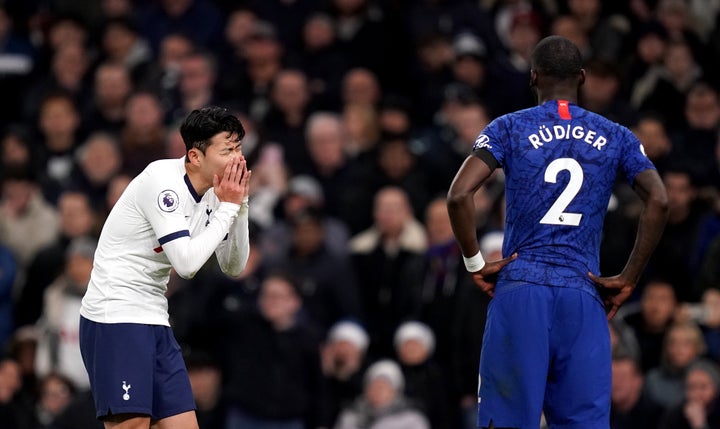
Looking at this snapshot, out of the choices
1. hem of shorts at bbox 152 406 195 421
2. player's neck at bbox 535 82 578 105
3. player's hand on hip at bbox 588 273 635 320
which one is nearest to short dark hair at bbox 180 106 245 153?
hem of shorts at bbox 152 406 195 421

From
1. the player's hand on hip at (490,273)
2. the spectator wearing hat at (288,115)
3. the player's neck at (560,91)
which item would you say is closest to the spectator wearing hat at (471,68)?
the spectator wearing hat at (288,115)

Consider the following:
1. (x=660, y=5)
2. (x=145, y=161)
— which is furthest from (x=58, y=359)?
(x=660, y=5)

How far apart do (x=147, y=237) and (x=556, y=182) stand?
2.18 meters

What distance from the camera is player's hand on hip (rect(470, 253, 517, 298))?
294 inches

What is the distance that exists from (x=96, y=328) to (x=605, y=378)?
8.82 ft

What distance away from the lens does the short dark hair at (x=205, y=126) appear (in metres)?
7.58

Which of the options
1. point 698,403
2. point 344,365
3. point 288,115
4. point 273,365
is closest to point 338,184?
point 288,115

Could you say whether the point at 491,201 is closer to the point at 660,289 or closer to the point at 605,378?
the point at 660,289

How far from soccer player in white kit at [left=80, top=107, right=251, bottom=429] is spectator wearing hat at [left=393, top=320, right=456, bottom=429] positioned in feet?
14.7

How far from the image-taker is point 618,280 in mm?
7488

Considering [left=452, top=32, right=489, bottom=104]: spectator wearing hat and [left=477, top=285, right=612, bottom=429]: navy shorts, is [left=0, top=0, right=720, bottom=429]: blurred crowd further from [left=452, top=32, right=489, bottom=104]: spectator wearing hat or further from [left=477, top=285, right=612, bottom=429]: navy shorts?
[left=477, top=285, right=612, bottom=429]: navy shorts

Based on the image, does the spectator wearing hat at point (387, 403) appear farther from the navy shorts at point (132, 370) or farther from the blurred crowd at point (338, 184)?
the navy shorts at point (132, 370)

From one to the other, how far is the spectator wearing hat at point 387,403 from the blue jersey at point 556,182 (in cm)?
453

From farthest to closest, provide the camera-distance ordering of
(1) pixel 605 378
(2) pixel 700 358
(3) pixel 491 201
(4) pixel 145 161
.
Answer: (4) pixel 145 161 < (3) pixel 491 201 < (2) pixel 700 358 < (1) pixel 605 378
